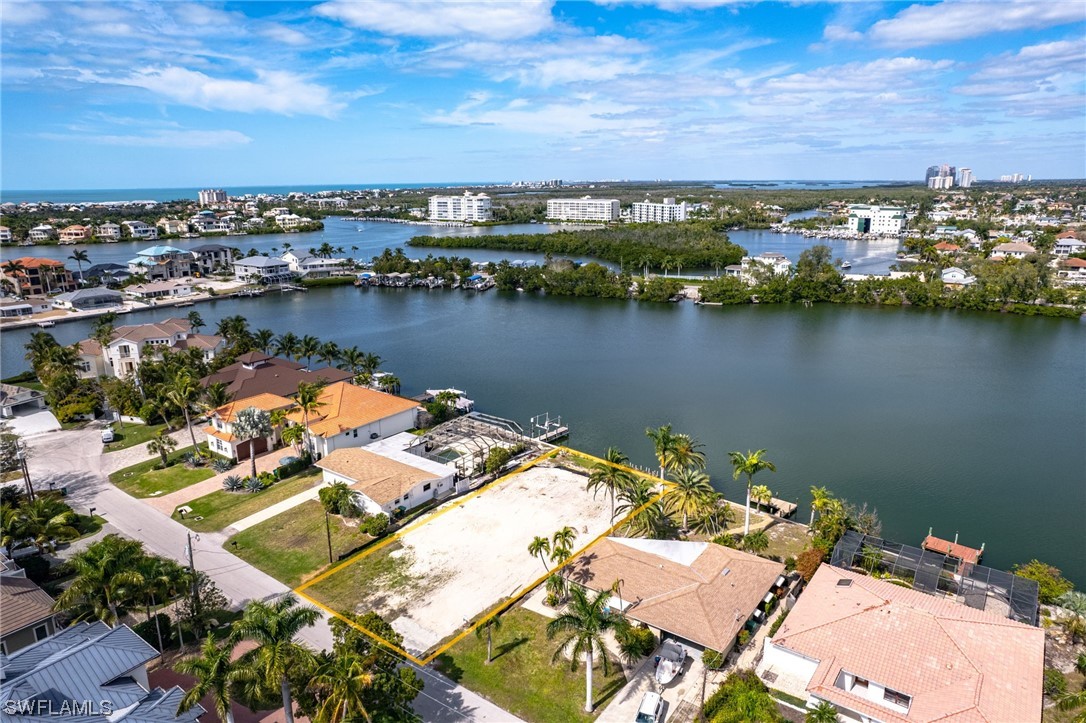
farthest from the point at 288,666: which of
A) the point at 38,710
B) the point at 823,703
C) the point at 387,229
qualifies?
the point at 387,229

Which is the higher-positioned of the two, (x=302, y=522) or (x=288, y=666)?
(x=288, y=666)

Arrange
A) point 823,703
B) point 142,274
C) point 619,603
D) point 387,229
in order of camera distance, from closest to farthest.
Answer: point 823,703
point 619,603
point 142,274
point 387,229

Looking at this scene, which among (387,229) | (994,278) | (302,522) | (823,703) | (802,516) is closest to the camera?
(823,703)

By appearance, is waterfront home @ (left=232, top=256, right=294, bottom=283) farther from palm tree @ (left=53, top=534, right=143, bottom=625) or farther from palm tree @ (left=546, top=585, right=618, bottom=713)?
palm tree @ (left=546, top=585, right=618, bottom=713)

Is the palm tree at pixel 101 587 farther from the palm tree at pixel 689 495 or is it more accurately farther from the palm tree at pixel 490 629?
the palm tree at pixel 689 495

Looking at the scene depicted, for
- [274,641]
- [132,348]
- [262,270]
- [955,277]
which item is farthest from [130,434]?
[955,277]

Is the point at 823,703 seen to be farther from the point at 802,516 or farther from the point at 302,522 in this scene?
the point at 302,522

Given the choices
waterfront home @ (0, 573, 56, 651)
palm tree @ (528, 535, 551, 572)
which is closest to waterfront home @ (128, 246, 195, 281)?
waterfront home @ (0, 573, 56, 651)
